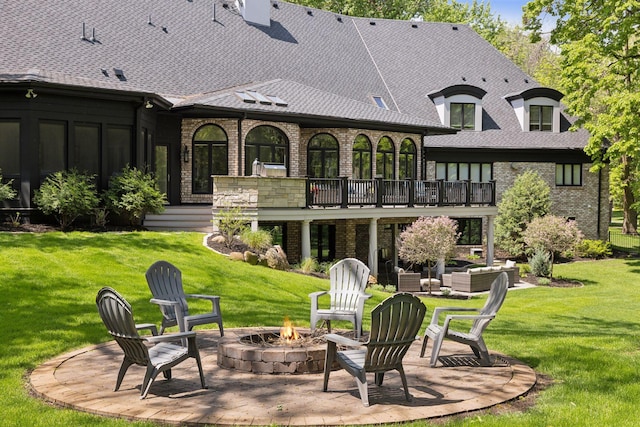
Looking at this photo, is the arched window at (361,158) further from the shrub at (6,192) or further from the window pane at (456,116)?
the shrub at (6,192)

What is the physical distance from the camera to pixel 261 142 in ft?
73.9

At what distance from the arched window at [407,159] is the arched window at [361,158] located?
1887 millimetres

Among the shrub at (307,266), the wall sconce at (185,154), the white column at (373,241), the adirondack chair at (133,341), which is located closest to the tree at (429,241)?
the white column at (373,241)

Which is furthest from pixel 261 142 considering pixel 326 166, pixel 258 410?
pixel 258 410

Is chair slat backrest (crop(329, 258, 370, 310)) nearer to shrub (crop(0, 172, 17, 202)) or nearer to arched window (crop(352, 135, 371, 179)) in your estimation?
shrub (crop(0, 172, 17, 202))

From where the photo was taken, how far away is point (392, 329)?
6305 mm

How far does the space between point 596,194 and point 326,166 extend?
15.0m

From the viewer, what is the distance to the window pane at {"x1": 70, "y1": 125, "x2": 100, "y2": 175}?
60.4 ft

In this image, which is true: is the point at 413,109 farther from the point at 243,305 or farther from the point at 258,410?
the point at 258,410

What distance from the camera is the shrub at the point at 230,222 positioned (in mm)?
17309

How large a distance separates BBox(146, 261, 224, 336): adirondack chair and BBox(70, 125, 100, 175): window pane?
10614 mm

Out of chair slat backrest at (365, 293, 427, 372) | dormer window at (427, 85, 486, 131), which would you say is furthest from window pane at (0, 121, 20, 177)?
dormer window at (427, 85, 486, 131)

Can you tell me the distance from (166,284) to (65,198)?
29.2 feet

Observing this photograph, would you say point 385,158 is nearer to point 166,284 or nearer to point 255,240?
point 255,240
